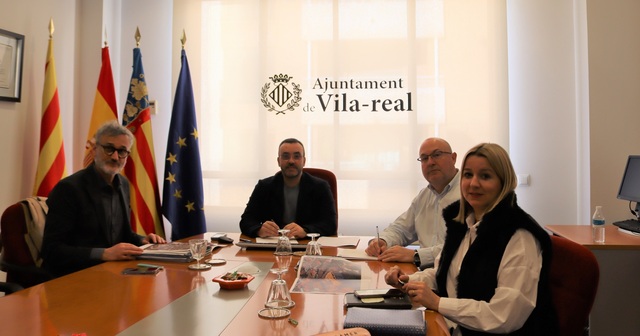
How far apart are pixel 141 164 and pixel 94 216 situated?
1.57 m

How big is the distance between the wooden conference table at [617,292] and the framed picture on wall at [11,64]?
13.1 ft

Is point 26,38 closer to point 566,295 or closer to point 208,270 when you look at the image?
point 208,270

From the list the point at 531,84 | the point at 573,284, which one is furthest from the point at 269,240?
the point at 531,84

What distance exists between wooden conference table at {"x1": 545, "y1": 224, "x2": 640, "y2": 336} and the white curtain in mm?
1458

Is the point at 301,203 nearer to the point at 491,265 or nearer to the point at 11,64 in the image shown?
the point at 491,265

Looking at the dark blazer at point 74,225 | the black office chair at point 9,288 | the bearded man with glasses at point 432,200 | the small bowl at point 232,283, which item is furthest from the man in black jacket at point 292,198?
the small bowl at point 232,283

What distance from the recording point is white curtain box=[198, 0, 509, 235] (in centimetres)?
420

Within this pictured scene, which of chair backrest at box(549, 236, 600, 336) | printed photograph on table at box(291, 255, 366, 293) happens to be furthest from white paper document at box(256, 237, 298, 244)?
chair backrest at box(549, 236, 600, 336)

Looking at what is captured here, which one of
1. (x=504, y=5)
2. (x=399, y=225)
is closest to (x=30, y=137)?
(x=399, y=225)

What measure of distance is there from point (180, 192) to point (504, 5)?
3.29 m

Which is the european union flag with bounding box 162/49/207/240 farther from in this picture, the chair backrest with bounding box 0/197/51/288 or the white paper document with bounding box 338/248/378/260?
the white paper document with bounding box 338/248/378/260

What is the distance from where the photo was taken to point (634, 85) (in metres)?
3.77

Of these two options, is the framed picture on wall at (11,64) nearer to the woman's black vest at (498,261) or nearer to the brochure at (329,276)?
the brochure at (329,276)

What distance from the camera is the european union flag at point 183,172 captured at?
155 inches
